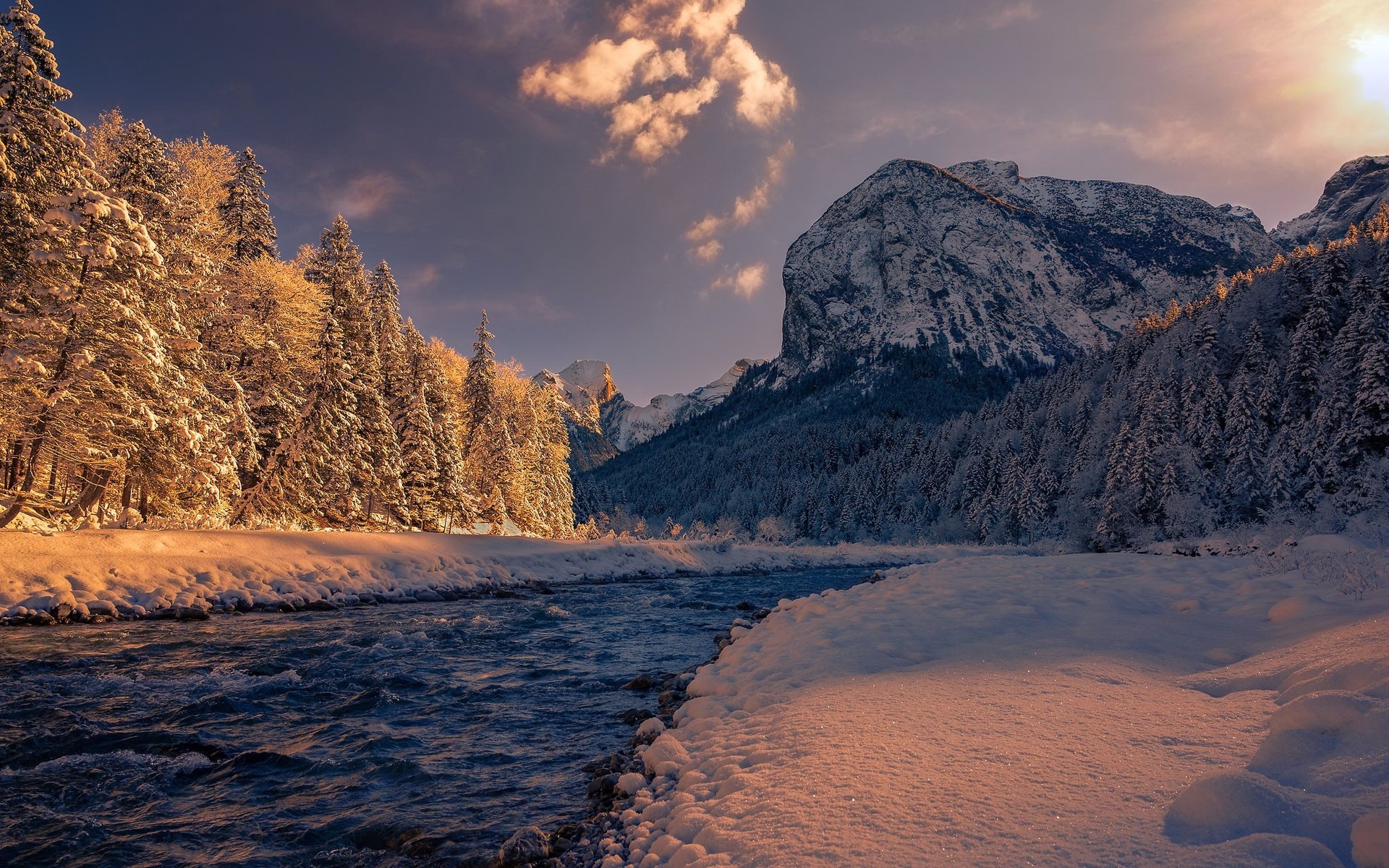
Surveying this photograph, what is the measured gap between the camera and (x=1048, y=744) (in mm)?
4281

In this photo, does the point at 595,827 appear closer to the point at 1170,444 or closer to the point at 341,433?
the point at 341,433

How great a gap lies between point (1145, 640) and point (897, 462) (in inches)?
3594

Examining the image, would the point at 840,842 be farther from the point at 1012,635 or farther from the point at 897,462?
the point at 897,462

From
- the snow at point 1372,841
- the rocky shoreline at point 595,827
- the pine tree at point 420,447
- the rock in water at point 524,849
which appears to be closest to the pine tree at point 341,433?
the pine tree at point 420,447

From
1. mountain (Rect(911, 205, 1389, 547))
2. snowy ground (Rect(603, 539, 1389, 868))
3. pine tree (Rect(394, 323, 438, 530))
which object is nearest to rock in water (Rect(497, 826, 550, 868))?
snowy ground (Rect(603, 539, 1389, 868))

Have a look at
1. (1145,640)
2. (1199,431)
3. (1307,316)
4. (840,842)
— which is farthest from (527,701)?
(1307,316)

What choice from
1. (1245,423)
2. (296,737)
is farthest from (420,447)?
(1245,423)

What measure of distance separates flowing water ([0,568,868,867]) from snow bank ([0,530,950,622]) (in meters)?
1.40

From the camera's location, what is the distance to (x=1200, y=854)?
252 cm

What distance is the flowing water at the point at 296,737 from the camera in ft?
17.9

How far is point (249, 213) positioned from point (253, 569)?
20.3 m

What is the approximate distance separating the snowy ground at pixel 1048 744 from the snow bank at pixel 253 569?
1555 centimetres

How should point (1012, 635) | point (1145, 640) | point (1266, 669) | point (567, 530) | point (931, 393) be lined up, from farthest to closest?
point (931, 393) < point (567, 530) < point (1012, 635) < point (1145, 640) < point (1266, 669)

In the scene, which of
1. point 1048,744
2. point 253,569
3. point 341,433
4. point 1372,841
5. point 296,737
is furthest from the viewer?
point 341,433
